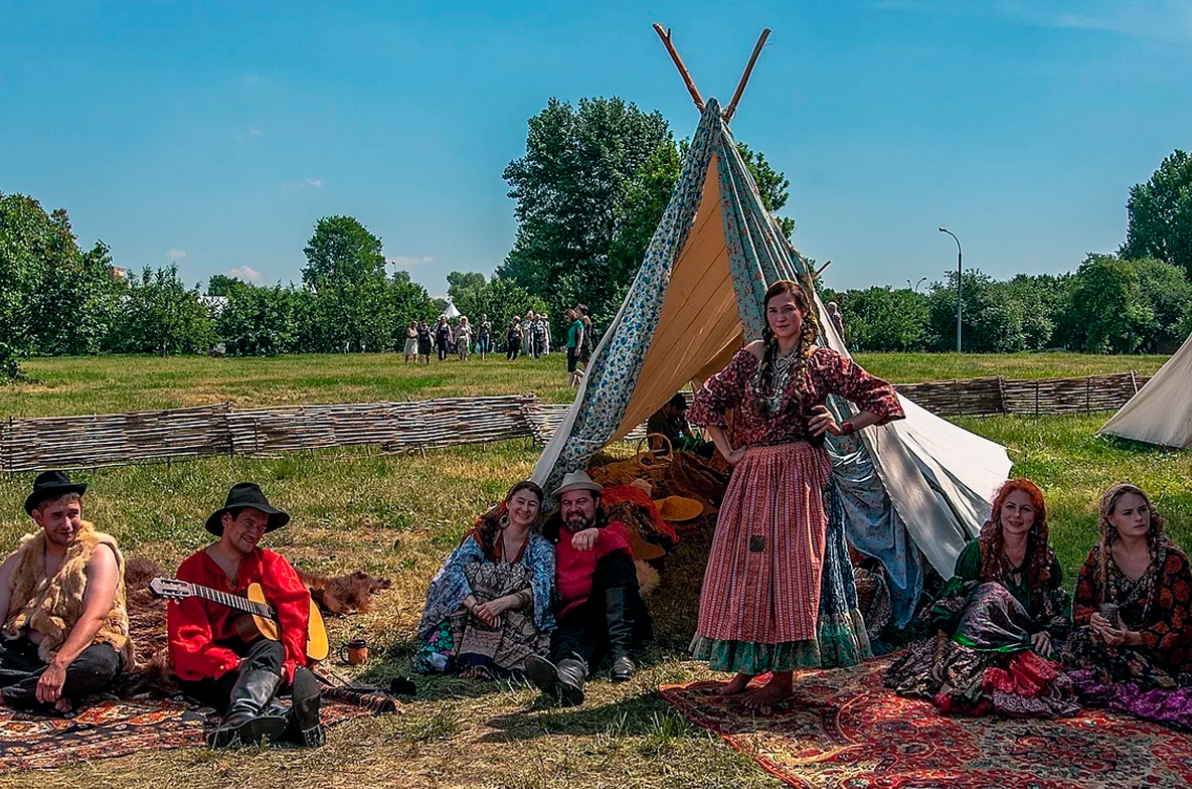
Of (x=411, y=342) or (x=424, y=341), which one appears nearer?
(x=424, y=341)

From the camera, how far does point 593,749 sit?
421 cm

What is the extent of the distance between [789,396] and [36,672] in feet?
10.9

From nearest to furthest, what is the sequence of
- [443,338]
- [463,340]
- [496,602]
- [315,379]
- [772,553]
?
[772,553] → [496,602] → [315,379] → [443,338] → [463,340]

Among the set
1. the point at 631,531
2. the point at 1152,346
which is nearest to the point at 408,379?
the point at 631,531

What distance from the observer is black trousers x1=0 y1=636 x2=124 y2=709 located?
4645mm

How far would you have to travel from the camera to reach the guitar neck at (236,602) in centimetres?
452

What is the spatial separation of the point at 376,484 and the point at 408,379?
39.7 feet

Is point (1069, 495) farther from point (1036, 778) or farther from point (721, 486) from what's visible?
point (1036, 778)

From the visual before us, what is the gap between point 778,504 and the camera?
4480mm

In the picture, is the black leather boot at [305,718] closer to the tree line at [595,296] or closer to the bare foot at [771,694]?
the bare foot at [771,694]

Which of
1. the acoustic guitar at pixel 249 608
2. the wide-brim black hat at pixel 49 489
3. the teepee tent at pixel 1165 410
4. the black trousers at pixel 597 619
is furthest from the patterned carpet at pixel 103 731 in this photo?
the teepee tent at pixel 1165 410

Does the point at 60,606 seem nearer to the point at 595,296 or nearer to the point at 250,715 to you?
the point at 250,715

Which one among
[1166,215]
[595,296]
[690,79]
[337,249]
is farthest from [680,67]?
[337,249]

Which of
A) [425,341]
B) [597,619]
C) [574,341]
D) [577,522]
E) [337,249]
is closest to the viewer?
[597,619]
